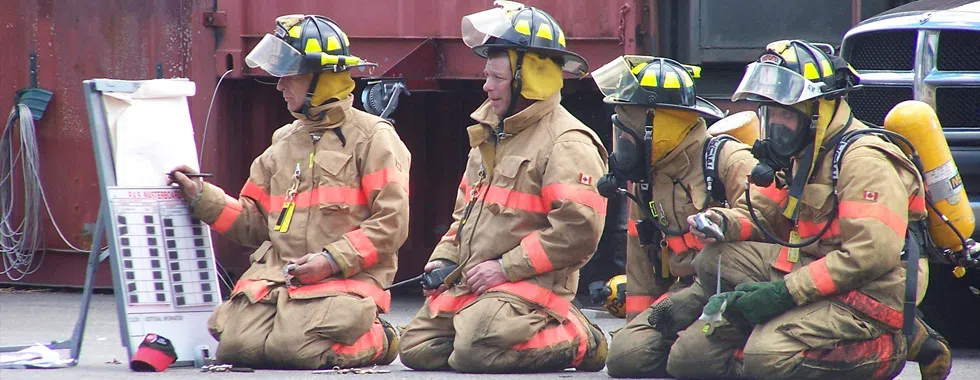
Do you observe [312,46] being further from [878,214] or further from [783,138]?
[878,214]

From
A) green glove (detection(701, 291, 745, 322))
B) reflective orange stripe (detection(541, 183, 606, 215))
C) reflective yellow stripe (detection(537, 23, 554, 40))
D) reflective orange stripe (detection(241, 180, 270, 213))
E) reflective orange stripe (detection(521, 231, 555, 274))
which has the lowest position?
green glove (detection(701, 291, 745, 322))

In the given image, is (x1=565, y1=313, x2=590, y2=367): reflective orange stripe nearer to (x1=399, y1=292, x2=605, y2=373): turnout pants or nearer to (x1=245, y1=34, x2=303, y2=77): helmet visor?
(x1=399, y1=292, x2=605, y2=373): turnout pants

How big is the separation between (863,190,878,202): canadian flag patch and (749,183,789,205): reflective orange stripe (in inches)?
20.8

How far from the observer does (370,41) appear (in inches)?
380

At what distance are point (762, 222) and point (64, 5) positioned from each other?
6223 mm

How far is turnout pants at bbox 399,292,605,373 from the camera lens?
614 centimetres

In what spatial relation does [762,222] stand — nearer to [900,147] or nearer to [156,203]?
[900,147]

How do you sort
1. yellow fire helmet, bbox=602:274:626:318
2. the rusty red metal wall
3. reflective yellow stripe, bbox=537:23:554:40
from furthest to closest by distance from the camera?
1. the rusty red metal wall
2. yellow fire helmet, bbox=602:274:626:318
3. reflective yellow stripe, bbox=537:23:554:40

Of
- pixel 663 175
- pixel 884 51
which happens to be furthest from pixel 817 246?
pixel 884 51

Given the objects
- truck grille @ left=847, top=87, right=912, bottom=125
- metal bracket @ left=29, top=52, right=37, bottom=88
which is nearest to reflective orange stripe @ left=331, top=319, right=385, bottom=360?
truck grille @ left=847, top=87, right=912, bottom=125

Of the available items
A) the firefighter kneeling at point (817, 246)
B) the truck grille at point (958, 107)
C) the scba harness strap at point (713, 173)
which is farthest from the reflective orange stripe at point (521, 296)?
the truck grille at point (958, 107)

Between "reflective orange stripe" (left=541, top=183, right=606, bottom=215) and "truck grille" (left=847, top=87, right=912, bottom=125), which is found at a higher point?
"truck grille" (left=847, top=87, right=912, bottom=125)

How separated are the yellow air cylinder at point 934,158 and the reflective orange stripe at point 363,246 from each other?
2.35m

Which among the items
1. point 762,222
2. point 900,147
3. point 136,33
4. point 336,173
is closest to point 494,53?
point 336,173
